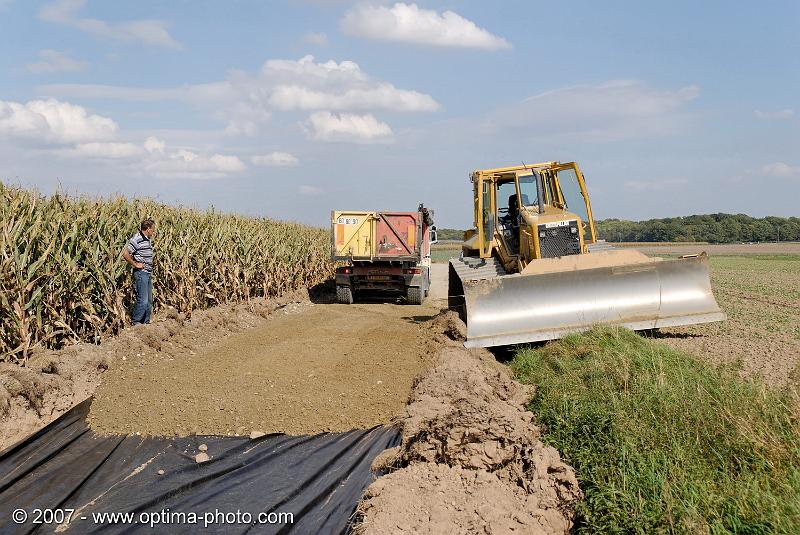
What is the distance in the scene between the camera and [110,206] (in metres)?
9.33

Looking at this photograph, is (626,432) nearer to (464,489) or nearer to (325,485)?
(464,489)

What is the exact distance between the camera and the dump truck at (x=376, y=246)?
51.3 feet

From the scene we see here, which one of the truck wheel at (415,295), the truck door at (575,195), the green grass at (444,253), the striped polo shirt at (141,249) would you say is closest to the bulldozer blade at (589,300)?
the truck door at (575,195)

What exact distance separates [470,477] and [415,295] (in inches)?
448

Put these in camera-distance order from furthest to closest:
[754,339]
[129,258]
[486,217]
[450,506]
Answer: [486,217]
[129,258]
[754,339]
[450,506]

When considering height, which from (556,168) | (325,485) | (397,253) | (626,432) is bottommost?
(325,485)

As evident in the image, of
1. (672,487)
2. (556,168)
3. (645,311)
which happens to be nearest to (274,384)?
(672,487)

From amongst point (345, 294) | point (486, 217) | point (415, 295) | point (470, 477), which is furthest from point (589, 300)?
point (345, 294)

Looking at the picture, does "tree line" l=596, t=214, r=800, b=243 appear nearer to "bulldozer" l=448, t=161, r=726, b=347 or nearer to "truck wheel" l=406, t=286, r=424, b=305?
"truck wheel" l=406, t=286, r=424, b=305

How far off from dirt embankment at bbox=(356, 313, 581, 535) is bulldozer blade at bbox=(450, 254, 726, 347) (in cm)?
302

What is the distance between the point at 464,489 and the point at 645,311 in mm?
5386

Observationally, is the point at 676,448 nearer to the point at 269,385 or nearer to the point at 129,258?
the point at 269,385

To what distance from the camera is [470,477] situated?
4207mm

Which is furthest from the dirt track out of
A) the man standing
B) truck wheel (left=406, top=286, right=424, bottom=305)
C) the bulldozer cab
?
truck wheel (left=406, top=286, right=424, bottom=305)
